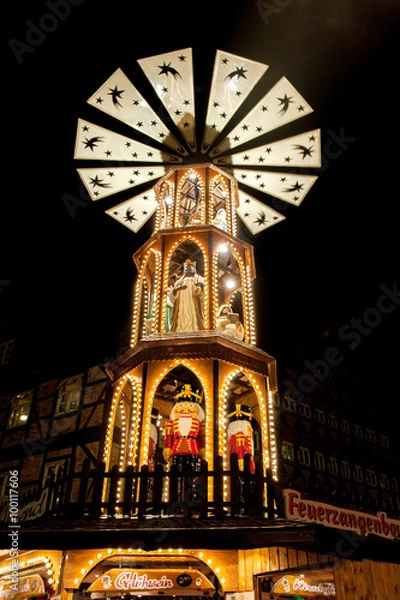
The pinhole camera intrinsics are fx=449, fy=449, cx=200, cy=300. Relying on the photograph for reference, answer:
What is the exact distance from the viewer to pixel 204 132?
11852 mm

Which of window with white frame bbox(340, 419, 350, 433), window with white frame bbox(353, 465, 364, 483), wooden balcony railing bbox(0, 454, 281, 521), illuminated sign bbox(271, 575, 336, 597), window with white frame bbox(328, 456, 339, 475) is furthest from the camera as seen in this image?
window with white frame bbox(340, 419, 350, 433)

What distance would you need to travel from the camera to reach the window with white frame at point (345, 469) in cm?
2084

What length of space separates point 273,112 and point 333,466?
52.3ft

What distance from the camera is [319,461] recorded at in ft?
65.2

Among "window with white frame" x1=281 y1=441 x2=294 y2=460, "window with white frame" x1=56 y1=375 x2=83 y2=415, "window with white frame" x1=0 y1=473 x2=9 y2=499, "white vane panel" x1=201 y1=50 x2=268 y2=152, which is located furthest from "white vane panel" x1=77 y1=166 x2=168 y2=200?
"window with white frame" x1=281 y1=441 x2=294 y2=460

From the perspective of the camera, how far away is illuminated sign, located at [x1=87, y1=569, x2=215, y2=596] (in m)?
6.51

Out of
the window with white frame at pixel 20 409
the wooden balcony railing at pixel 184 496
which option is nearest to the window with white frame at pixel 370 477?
the window with white frame at pixel 20 409

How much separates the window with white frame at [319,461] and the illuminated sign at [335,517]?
44.5 feet

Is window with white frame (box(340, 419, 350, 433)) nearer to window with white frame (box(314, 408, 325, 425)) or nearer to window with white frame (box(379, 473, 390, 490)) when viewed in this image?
window with white frame (box(314, 408, 325, 425))

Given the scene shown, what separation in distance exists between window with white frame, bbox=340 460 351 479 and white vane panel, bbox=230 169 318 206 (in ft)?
45.7

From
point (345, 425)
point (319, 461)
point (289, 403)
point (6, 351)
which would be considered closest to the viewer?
point (319, 461)

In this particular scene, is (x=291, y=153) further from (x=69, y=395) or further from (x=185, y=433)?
(x=69, y=395)

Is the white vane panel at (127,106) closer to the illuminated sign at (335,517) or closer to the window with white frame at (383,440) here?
the illuminated sign at (335,517)

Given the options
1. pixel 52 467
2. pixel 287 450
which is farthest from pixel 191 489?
pixel 287 450
